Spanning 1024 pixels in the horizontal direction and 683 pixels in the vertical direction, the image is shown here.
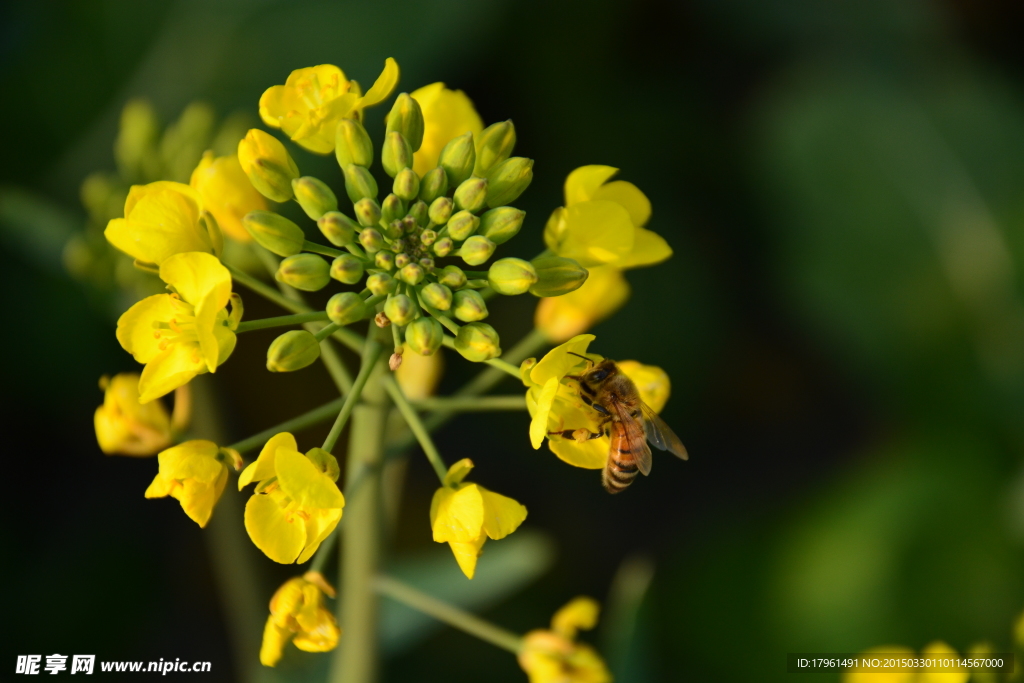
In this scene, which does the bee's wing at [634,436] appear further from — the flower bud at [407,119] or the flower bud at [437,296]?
the flower bud at [407,119]

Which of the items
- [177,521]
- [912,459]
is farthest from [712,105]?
[177,521]

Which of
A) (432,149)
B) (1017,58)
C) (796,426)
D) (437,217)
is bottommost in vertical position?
(796,426)

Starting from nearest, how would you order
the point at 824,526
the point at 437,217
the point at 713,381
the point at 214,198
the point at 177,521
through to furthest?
1. the point at 437,217
2. the point at 214,198
3. the point at 824,526
4. the point at 177,521
5. the point at 713,381

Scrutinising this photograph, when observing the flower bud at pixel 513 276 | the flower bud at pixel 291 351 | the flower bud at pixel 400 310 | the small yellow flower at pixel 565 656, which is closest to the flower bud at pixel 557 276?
the flower bud at pixel 513 276

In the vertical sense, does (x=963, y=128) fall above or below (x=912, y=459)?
above

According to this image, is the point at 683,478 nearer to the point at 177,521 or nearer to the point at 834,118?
the point at 834,118

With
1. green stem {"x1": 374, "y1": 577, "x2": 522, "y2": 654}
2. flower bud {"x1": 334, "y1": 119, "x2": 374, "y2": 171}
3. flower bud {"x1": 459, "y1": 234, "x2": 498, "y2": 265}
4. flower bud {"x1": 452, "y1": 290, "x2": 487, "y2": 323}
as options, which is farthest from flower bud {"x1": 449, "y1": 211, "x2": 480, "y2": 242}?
green stem {"x1": 374, "y1": 577, "x2": 522, "y2": 654}

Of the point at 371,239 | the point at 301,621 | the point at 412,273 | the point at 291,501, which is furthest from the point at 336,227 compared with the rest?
the point at 301,621
